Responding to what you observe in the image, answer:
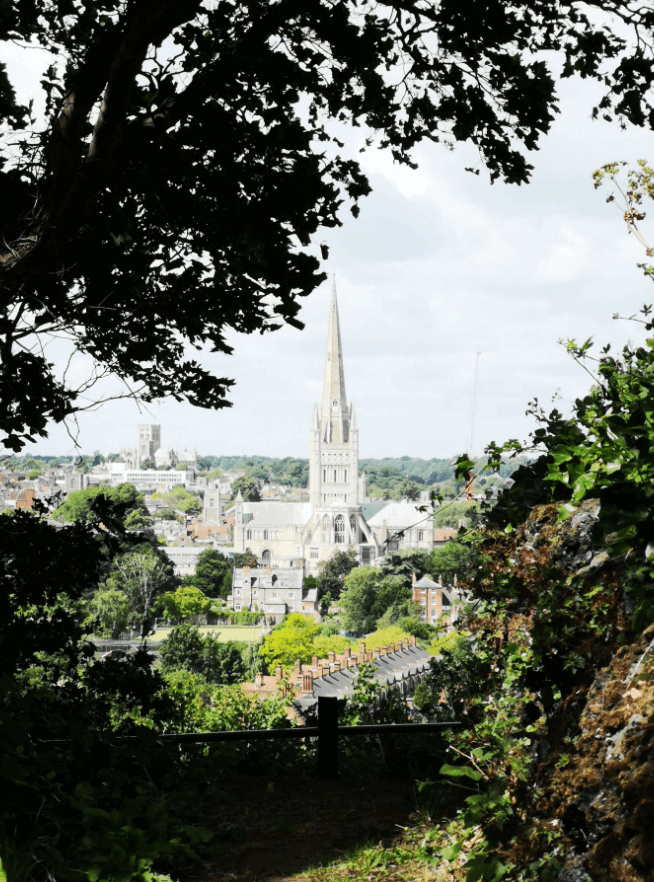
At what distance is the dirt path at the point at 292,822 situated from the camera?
11.3ft

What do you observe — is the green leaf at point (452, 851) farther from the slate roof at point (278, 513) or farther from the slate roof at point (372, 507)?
the slate roof at point (372, 507)

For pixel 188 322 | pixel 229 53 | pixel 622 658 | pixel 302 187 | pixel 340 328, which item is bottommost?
pixel 622 658

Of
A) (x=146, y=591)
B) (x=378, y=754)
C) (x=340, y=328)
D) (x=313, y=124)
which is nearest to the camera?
(x=313, y=124)

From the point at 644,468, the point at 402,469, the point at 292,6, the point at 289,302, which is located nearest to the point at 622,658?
the point at 644,468

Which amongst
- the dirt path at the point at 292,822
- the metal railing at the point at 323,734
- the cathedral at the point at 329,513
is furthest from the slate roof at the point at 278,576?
the dirt path at the point at 292,822

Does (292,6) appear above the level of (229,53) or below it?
above

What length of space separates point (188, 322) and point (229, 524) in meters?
102

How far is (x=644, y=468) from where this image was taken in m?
2.37

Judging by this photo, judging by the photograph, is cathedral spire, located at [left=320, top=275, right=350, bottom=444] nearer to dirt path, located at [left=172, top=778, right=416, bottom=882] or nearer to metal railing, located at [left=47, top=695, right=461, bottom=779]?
metal railing, located at [left=47, top=695, right=461, bottom=779]

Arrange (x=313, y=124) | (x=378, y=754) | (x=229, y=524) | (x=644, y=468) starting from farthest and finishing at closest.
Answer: (x=229, y=524), (x=378, y=754), (x=313, y=124), (x=644, y=468)

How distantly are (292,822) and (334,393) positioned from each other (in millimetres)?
93282

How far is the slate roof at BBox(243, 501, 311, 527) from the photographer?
98125 millimetres

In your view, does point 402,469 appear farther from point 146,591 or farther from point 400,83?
point 400,83

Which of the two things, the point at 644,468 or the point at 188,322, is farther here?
the point at 188,322
